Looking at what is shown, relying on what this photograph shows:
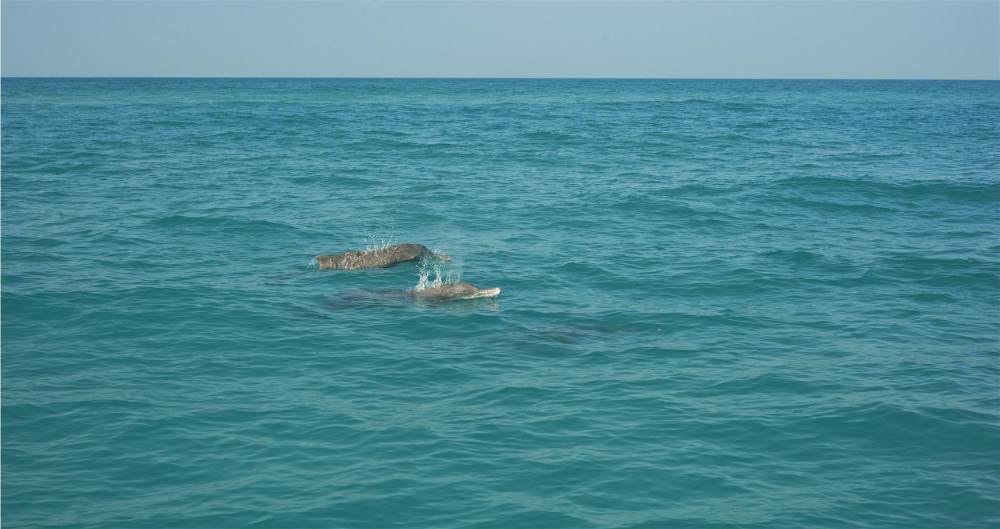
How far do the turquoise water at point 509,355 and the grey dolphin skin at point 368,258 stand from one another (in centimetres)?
37

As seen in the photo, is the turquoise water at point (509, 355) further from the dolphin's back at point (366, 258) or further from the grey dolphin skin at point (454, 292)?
the dolphin's back at point (366, 258)

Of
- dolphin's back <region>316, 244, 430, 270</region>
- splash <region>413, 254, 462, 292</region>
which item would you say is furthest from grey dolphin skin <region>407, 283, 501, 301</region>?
dolphin's back <region>316, 244, 430, 270</region>

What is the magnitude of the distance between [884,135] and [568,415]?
4077cm

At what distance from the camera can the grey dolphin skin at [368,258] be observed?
18.6 meters

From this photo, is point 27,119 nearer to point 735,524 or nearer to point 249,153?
point 249,153

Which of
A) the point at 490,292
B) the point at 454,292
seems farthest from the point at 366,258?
the point at 490,292

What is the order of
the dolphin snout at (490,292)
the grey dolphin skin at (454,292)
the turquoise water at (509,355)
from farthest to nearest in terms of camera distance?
the dolphin snout at (490,292), the grey dolphin skin at (454,292), the turquoise water at (509,355)

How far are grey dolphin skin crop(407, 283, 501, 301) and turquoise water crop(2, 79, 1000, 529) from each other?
10.6 inches

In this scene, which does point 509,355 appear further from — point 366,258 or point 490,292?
point 366,258

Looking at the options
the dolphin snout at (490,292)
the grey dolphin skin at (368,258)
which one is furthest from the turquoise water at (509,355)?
the grey dolphin skin at (368,258)

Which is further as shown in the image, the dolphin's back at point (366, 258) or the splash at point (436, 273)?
the dolphin's back at point (366, 258)

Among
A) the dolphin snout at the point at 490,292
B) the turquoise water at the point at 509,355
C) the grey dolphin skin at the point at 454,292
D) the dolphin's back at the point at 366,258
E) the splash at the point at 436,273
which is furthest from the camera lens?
the dolphin's back at the point at 366,258

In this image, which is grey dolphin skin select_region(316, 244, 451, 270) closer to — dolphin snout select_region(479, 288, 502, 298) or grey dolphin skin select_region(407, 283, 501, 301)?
grey dolphin skin select_region(407, 283, 501, 301)

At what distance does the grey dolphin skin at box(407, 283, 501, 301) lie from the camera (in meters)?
16.1
